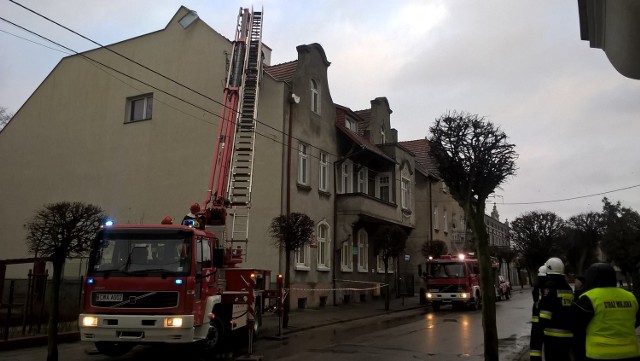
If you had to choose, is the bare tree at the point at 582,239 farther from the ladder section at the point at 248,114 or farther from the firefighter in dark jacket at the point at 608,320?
the firefighter in dark jacket at the point at 608,320

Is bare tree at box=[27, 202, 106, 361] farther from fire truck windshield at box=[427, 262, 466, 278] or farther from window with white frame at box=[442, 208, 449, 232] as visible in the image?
window with white frame at box=[442, 208, 449, 232]

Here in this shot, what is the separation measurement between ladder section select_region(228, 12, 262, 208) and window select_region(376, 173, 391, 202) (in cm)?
1170

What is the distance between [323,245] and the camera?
24.0m

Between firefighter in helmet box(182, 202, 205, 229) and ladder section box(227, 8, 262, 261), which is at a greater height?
ladder section box(227, 8, 262, 261)

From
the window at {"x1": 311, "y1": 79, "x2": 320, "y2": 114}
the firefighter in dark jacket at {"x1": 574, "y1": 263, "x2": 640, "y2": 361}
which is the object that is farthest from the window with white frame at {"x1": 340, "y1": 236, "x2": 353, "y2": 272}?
the firefighter in dark jacket at {"x1": 574, "y1": 263, "x2": 640, "y2": 361}

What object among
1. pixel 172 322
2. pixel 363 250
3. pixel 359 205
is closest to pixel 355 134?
pixel 359 205

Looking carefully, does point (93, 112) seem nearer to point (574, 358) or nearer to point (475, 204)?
point (475, 204)

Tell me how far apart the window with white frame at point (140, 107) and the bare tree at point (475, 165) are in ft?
60.7

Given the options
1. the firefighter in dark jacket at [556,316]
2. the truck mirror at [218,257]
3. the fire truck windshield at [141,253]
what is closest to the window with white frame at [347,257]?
the truck mirror at [218,257]

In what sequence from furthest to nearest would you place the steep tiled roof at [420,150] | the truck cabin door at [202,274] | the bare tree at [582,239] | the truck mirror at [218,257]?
1. the steep tiled roof at [420,150]
2. the bare tree at [582,239]
3. the truck mirror at [218,257]
4. the truck cabin door at [202,274]

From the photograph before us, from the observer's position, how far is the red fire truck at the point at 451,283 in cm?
2394

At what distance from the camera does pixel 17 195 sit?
28438mm

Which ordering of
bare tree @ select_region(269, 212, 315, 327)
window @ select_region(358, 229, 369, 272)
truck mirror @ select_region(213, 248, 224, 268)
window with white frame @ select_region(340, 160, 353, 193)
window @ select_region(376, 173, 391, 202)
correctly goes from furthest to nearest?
window @ select_region(376, 173, 391, 202) < window @ select_region(358, 229, 369, 272) < window with white frame @ select_region(340, 160, 353, 193) < bare tree @ select_region(269, 212, 315, 327) < truck mirror @ select_region(213, 248, 224, 268)

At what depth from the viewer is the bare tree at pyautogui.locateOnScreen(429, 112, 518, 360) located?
9.55 meters
